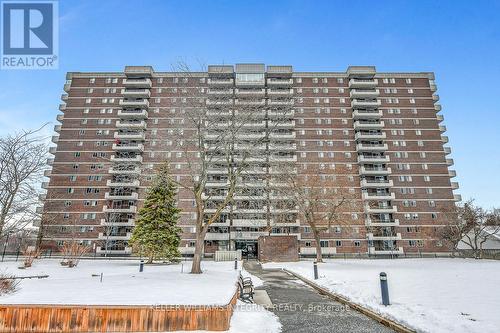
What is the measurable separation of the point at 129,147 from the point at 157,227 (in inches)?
1357

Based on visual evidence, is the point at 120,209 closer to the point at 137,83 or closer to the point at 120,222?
the point at 120,222

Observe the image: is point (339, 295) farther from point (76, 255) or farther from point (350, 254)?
point (350, 254)

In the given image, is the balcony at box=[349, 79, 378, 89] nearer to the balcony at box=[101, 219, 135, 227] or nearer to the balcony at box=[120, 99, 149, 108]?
the balcony at box=[120, 99, 149, 108]

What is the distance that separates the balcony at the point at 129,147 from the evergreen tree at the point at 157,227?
31096 mm

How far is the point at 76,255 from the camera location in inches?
1069

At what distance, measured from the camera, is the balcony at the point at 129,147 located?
196 feet

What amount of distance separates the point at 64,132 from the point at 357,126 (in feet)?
212

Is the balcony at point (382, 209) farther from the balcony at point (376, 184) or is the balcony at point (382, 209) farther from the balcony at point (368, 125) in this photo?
the balcony at point (368, 125)

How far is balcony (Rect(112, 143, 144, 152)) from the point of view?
59.7m

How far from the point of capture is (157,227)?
3069 centimetres

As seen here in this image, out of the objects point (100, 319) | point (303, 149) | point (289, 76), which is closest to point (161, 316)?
point (100, 319)

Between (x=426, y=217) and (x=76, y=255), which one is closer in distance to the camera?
(x=76, y=255)

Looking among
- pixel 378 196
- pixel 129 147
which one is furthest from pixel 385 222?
pixel 129 147

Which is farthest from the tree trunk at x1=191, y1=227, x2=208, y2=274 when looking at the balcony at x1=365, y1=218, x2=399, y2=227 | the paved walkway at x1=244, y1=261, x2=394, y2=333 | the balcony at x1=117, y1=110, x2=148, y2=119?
the balcony at x1=117, y1=110, x2=148, y2=119
